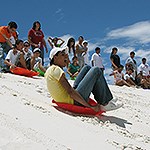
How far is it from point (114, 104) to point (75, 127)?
1.59m

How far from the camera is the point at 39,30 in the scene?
38.2 feet

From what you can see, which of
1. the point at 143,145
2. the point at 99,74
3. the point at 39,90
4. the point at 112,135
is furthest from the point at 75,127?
the point at 39,90

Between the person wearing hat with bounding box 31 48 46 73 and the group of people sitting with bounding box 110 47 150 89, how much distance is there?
8.48 feet

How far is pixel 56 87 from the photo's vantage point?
18.4 feet

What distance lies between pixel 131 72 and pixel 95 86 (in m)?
7.09

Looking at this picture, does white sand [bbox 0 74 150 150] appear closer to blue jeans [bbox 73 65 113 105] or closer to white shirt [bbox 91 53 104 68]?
blue jeans [bbox 73 65 113 105]

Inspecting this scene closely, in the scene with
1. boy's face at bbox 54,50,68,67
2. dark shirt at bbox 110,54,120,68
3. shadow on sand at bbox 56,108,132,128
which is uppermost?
boy's face at bbox 54,50,68,67

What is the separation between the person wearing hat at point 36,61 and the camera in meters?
10.6

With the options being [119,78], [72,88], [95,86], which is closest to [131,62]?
[119,78]

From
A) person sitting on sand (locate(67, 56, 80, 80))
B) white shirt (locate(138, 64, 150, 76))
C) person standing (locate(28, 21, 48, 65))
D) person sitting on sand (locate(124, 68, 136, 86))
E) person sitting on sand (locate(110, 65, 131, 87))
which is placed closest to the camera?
person standing (locate(28, 21, 48, 65))

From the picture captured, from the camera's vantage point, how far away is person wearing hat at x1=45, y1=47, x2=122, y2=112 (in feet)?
18.0

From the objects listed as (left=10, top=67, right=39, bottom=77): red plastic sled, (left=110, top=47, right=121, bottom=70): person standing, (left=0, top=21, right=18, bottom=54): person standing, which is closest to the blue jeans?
(left=10, top=67, right=39, bottom=77): red plastic sled

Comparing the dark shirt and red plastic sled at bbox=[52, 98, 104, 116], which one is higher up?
the dark shirt

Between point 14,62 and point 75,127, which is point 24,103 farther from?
point 14,62
